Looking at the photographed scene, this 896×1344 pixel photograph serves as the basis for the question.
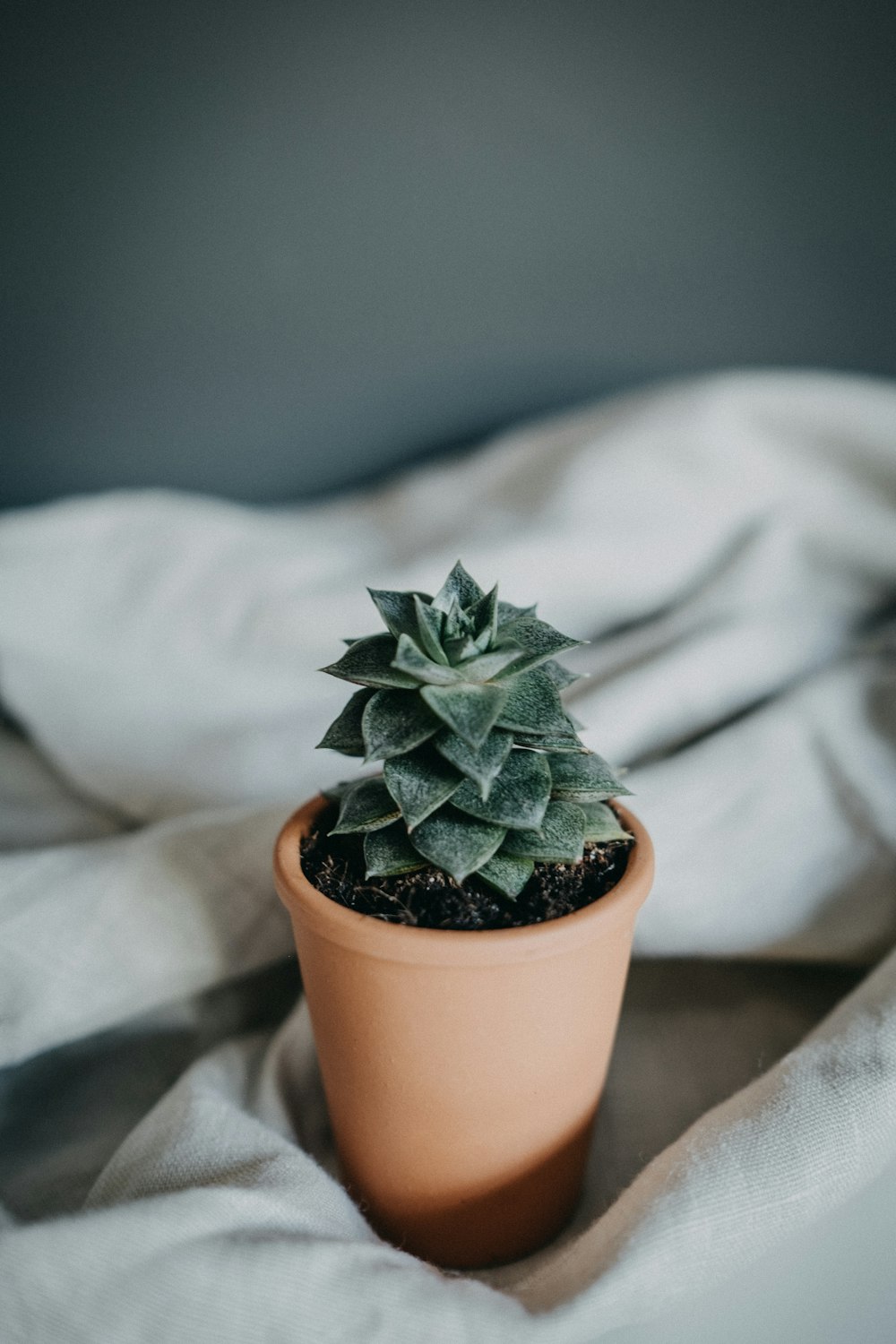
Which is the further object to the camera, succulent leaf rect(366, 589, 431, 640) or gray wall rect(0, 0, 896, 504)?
gray wall rect(0, 0, 896, 504)

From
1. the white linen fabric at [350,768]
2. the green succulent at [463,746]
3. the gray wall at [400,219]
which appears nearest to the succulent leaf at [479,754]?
the green succulent at [463,746]

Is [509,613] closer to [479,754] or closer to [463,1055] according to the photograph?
[479,754]

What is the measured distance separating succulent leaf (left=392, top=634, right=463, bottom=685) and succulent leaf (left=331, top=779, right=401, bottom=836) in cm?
7

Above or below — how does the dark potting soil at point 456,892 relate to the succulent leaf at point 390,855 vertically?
below

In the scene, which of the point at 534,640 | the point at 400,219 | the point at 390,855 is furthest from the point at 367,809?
the point at 400,219

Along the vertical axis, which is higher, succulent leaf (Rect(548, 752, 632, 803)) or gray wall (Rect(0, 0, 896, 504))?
gray wall (Rect(0, 0, 896, 504))

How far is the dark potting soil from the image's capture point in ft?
1.66

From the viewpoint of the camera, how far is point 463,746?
0.49 m

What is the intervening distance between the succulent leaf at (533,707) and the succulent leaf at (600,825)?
0.24ft

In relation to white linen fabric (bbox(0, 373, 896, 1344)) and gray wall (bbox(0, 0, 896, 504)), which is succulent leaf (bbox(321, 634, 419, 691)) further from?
gray wall (bbox(0, 0, 896, 504))

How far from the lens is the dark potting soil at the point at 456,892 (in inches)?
19.9

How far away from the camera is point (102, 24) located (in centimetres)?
89

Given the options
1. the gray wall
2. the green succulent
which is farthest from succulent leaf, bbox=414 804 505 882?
the gray wall

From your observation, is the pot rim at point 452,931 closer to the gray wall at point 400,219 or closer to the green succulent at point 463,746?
the green succulent at point 463,746
